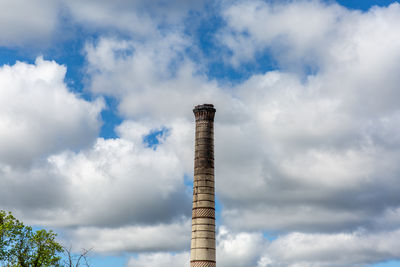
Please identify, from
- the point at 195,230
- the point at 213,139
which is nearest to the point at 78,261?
the point at 195,230

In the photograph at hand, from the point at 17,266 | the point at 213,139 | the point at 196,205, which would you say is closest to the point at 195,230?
the point at 196,205

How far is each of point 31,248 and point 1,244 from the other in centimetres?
247

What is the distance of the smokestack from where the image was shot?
40.9 meters

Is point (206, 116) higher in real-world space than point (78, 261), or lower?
higher

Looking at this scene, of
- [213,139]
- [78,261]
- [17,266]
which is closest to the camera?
[78,261]

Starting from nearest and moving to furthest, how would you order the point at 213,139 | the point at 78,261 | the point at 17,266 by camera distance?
1. the point at 78,261
2. the point at 17,266
3. the point at 213,139

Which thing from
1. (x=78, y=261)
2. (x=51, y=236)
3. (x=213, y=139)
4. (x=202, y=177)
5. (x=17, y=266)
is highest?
(x=213, y=139)

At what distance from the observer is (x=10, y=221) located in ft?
135

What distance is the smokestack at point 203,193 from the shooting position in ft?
134

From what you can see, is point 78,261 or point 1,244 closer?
point 78,261

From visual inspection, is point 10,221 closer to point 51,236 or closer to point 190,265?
point 51,236

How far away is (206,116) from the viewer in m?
44.3

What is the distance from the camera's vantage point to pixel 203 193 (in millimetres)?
41906

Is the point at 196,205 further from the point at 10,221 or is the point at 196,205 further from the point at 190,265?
the point at 10,221
